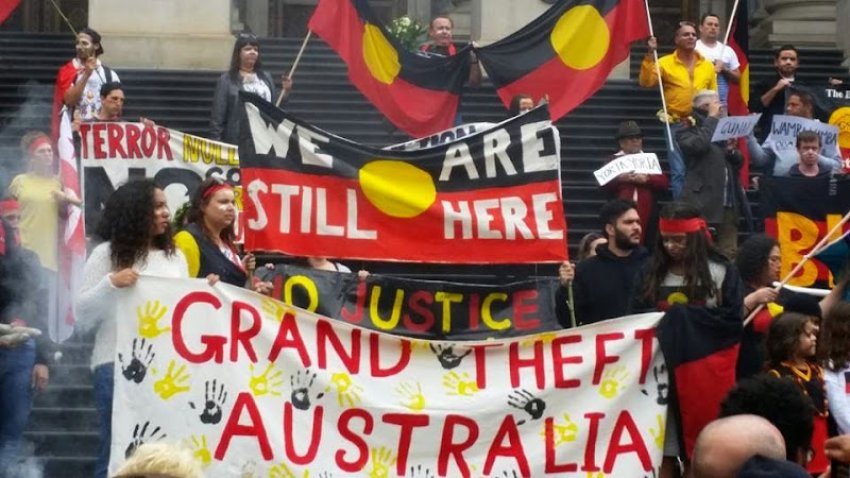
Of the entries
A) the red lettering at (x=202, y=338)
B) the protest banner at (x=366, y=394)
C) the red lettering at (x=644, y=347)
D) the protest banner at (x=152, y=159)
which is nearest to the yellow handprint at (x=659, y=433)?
the protest banner at (x=366, y=394)

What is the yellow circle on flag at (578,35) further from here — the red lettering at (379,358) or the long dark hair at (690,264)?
the red lettering at (379,358)

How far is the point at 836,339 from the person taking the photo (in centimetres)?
919

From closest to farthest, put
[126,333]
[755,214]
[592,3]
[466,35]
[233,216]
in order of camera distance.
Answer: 1. [126,333]
2. [233,216]
3. [592,3]
4. [755,214]
5. [466,35]

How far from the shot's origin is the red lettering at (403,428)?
8.87m

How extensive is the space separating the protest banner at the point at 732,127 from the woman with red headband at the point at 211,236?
5.86 m

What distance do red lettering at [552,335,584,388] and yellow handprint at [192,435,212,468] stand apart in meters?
1.56

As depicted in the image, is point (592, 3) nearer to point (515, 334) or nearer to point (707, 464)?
point (515, 334)

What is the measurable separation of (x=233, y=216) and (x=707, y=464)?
4.77m

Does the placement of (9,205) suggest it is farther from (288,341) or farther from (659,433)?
(659,433)

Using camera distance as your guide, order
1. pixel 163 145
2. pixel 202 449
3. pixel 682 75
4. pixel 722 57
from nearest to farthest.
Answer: pixel 202 449 < pixel 163 145 < pixel 682 75 < pixel 722 57

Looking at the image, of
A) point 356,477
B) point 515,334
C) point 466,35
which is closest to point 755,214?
point 515,334

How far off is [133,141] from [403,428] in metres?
4.99

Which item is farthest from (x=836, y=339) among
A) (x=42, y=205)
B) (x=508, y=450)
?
(x=42, y=205)

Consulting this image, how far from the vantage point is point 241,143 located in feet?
31.4
